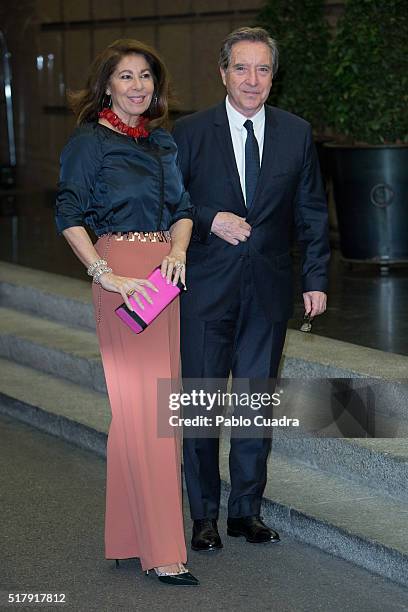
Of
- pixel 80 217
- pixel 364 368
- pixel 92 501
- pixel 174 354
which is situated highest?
pixel 80 217

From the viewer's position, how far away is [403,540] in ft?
15.2

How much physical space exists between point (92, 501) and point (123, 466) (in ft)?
3.50

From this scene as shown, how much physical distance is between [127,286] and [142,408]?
1.55ft

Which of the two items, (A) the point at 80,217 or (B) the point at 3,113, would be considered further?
(B) the point at 3,113

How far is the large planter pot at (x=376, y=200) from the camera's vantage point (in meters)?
9.02

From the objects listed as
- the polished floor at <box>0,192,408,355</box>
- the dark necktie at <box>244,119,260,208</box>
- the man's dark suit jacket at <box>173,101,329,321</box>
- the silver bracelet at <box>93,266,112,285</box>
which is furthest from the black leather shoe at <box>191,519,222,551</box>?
the polished floor at <box>0,192,408,355</box>

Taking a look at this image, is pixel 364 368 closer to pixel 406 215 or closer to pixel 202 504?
pixel 202 504

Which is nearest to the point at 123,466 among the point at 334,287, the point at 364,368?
the point at 364,368

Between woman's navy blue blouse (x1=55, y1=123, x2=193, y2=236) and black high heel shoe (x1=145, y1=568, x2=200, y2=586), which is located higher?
woman's navy blue blouse (x1=55, y1=123, x2=193, y2=236)

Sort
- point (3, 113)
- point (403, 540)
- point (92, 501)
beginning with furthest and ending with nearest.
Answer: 1. point (3, 113)
2. point (92, 501)
3. point (403, 540)

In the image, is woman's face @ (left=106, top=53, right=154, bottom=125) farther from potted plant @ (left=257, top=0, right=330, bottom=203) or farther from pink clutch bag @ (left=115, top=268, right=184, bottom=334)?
potted plant @ (left=257, top=0, right=330, bottom=203)

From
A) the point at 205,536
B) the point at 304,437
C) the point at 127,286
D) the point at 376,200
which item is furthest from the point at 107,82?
the point at 376,200

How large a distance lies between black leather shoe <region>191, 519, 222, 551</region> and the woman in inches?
12.4

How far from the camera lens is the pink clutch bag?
4.27 metres
